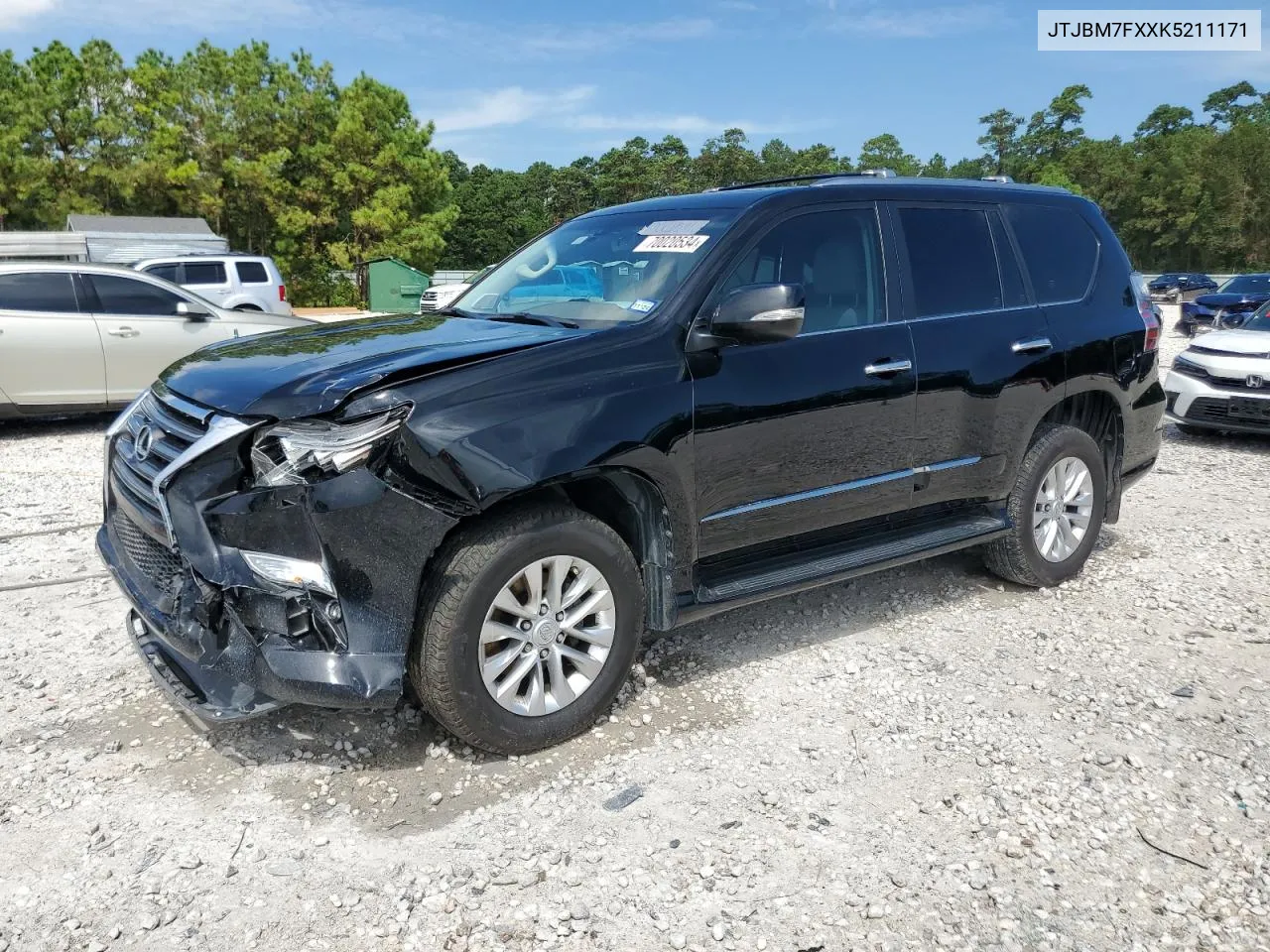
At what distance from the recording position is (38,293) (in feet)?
29.3

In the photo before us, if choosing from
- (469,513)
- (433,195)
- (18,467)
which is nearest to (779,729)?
(469,513)

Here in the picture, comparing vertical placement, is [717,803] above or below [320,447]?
below

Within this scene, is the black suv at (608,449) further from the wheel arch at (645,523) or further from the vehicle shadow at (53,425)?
the vehicle shadow at (53,425)

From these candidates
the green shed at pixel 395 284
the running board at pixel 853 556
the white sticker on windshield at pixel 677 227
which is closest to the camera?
the running board at pixel 853 556

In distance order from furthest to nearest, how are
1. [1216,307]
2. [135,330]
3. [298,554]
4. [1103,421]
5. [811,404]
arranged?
[1216,307] → [135,330] → [1103,421] → [811,404] → [298,554]

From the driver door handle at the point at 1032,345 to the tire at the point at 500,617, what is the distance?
7.78ft

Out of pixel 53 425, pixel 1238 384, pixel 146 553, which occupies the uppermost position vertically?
pixel 146 553

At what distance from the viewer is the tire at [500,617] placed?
311 centimetres

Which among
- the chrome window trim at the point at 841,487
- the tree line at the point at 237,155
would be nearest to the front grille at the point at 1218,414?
the chrome window trim at the point at 841,487

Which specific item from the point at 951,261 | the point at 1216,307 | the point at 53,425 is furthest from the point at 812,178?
the point at 1216,307

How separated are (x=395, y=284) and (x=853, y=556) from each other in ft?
111

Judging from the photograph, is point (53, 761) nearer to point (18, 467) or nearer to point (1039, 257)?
point (1039, 257)

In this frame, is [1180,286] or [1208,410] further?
[1180,286]

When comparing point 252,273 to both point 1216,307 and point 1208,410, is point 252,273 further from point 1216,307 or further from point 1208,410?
point 1216,307
